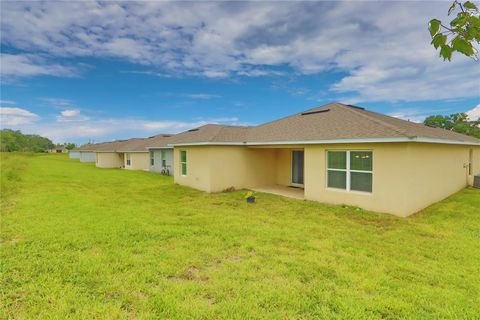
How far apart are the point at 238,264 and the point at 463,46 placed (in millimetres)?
4436

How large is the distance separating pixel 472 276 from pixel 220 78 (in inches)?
891

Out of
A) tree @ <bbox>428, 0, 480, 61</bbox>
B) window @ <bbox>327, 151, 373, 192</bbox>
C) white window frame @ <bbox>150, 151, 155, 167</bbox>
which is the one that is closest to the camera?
tree @ <bbox>428, 0, 480, 61</bbox>

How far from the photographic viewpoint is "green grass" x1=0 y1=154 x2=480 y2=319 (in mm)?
3484

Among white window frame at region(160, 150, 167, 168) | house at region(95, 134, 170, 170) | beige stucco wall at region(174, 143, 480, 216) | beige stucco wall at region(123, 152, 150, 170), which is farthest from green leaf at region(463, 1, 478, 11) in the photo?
beige stucco wall at region(123, 152, 150, 170)

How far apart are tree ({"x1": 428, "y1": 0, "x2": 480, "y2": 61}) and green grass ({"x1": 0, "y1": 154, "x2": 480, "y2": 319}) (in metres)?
3.21

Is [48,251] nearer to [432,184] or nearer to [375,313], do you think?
[375,313]

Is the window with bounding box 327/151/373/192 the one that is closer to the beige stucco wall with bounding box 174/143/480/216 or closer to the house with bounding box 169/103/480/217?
the house with bounding box 169/103/480/217

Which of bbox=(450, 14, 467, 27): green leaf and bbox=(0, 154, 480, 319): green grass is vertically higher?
bbox=(450, 14, 467, 27): green leaf

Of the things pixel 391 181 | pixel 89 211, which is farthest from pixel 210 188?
pixel 391 181

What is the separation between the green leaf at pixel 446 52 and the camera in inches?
74.7

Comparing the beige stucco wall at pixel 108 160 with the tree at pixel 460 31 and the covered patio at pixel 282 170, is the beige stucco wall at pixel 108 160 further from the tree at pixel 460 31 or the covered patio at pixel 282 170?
the tree at pixel 460 31

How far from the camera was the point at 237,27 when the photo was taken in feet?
44.6

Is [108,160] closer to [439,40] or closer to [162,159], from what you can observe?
[162,159]

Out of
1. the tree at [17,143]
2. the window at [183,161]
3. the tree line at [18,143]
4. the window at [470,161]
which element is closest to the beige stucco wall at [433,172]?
the window at [470,161]
